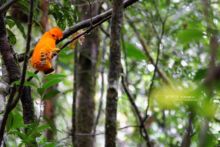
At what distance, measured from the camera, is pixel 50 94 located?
161 centimetres

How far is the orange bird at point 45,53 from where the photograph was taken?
5.48 feet

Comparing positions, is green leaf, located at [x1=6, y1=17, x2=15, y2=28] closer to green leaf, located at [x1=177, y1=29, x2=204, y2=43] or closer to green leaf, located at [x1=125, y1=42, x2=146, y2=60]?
green leaf, located at [x1=125, y1=42, x2=146, y2=60]

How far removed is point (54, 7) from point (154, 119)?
236 centimetres

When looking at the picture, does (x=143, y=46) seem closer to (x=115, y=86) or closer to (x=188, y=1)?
(x=188, y=1)

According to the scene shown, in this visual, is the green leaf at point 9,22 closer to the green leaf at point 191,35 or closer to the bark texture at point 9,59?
the bark texture at point 9,59

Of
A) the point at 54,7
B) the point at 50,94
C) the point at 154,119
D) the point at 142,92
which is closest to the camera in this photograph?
the point at 50,94

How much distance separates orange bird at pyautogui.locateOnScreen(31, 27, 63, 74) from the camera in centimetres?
167

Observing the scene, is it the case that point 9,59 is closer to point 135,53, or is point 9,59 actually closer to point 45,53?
point 45,53

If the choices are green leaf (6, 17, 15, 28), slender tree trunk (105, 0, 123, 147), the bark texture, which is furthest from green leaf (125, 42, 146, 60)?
slender tree trunk (105, 0, 123, 147)

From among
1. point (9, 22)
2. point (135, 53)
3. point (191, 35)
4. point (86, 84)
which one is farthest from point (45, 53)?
point (86, 84)

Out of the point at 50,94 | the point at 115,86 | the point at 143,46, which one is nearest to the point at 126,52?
the point at 143,46

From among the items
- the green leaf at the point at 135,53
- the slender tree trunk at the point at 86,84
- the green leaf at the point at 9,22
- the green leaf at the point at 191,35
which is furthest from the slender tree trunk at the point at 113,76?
the slender tree trunk at the point at 86,84

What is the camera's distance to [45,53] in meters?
1.68

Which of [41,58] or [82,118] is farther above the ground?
[41,58]
